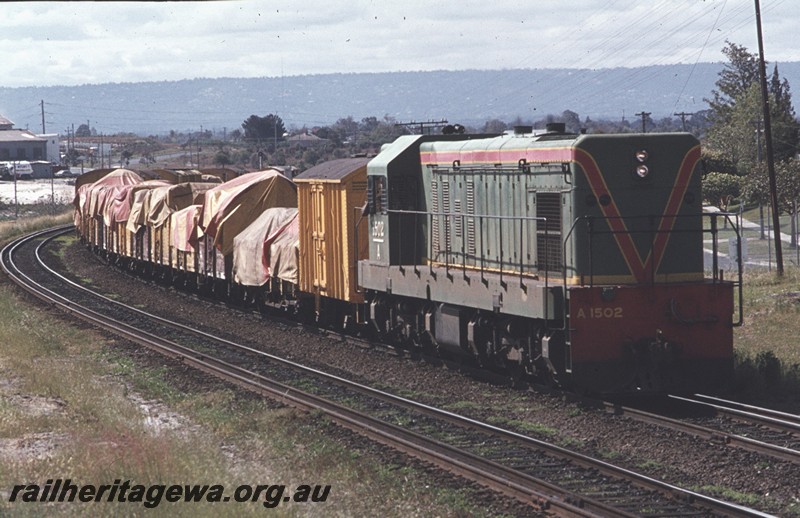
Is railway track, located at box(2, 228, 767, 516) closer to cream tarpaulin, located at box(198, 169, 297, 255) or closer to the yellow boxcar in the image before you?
the yellow boxcar

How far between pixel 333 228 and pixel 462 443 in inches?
395

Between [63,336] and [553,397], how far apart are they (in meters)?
12.6

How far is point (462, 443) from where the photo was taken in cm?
1277

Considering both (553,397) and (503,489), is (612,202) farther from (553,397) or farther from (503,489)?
(503,489)

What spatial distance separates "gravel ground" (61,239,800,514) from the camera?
1099 cm

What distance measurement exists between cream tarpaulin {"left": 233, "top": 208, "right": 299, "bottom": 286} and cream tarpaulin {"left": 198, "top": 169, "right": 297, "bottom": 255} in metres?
0.32

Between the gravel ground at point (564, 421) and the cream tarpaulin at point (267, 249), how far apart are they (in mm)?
1346

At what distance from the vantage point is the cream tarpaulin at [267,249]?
81.5 ft

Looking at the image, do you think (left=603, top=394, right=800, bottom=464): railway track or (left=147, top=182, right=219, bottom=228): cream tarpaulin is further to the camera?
(left=147, top=182, right=219, bottom=228): cream tarpaulin

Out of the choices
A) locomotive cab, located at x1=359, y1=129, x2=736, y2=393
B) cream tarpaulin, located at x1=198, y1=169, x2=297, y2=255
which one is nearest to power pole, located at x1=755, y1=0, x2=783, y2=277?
cream tarpaulin, located at x1=198, y1=169, x2=297, y2=255

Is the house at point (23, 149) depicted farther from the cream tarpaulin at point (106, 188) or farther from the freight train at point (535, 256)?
the freight train at point (535, 256)

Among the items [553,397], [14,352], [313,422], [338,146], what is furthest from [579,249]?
[338,146]

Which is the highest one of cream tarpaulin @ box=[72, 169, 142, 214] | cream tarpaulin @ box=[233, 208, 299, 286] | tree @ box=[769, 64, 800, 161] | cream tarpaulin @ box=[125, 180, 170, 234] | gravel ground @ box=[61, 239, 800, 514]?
tree @ box=[769, 64, 800, 161]

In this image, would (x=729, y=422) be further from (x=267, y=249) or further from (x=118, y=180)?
(x=118, y=180)
